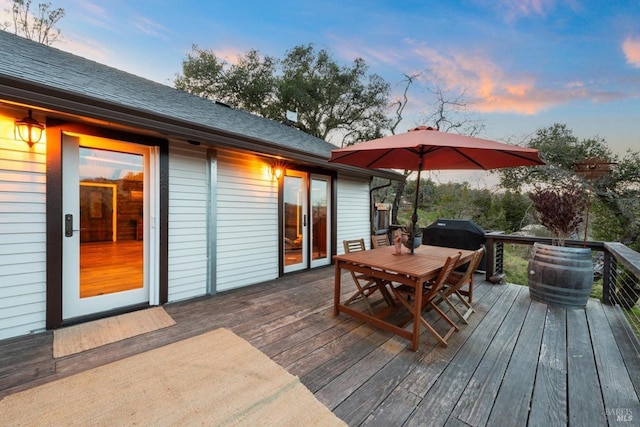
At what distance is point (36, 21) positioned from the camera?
916 centimetres

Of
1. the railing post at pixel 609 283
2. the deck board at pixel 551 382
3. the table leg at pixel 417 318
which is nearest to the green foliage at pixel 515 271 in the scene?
the railing post at pixel 609 283

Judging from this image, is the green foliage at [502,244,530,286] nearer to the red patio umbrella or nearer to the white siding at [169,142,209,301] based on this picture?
the red patio umbrella

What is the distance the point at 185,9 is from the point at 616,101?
10915mm

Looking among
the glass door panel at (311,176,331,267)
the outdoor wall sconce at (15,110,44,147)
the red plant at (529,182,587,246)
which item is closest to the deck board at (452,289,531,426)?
the red plant at (529,182,587,246)

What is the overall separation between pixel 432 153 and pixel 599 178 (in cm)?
802

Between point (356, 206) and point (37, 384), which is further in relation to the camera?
point (356, 206)

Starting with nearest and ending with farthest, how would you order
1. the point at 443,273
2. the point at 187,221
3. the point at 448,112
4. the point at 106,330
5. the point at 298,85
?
the point at 443,273
the point at 106,330
the point at 187,221
the point at 448,112
the point at 298,85

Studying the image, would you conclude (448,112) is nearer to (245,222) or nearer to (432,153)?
(432,153)

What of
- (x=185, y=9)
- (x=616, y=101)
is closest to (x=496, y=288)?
(x=616, y=101)

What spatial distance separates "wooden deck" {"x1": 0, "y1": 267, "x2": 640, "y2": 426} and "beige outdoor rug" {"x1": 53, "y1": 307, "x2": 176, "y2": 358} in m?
0.10

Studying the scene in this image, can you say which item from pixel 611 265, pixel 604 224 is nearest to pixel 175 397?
pixel 611 265

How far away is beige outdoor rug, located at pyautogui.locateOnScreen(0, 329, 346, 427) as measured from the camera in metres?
1.55

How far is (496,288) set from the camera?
4258mm

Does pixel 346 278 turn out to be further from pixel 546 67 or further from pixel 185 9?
pixel 185 9
